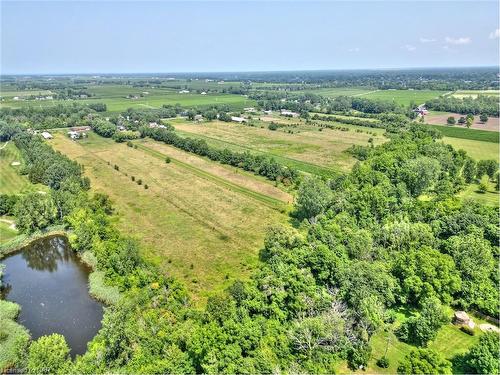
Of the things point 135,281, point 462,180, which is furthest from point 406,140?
point 135,281

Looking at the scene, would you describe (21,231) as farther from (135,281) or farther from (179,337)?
(179,337)

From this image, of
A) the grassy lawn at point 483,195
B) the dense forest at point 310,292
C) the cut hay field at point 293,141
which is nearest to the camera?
the dense forest at point 310,292

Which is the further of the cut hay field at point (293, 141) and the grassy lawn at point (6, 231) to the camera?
the cut hay field at point (293, 141)

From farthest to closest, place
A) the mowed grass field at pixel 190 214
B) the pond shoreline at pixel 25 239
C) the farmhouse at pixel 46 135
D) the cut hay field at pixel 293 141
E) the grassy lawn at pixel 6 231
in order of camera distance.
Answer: the farmhouse at pixel 46 135 < the cut hay field at pixel 293 141 < the grassy lawn at pixel 6 231 < the pond shoreline at pixel 25 239 < the mowed grass field at pixel 190 214

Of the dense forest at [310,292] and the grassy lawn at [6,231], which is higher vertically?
the dense forest at [310,292]

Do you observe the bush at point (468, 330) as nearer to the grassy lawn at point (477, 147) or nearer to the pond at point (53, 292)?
the pond at point (53, 292)

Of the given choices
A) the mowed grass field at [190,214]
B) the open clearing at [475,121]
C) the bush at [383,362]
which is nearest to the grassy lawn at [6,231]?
the mowed grass field at [190,214]

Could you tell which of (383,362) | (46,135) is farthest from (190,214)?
(46,135)

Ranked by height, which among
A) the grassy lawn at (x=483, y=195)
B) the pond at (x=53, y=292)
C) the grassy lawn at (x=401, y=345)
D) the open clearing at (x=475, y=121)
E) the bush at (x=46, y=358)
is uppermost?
the open clearing at (x=475, y=121)
